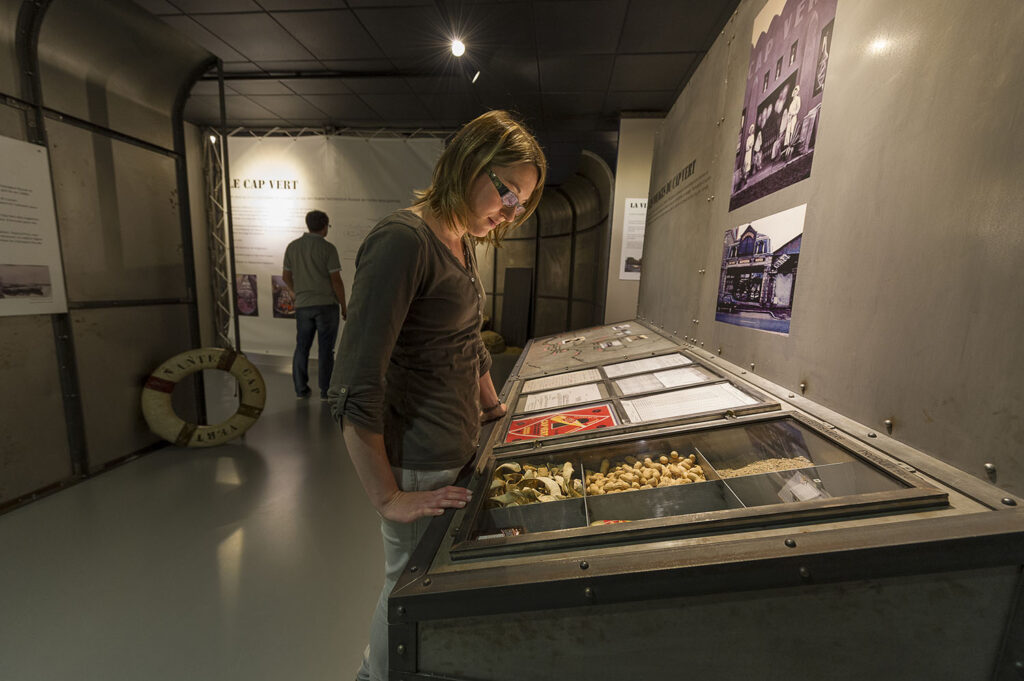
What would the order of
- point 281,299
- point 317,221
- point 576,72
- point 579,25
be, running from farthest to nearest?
point 281,299, point 317,221, point 576,72, point 579,25

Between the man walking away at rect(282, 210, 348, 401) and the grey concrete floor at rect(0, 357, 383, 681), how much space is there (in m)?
1.75

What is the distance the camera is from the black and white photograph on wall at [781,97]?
1.43m

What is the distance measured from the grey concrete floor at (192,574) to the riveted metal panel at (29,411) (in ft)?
0.57

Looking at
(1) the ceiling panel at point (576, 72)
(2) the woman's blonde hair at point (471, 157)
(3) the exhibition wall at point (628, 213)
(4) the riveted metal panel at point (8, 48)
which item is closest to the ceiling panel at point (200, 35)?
(4) the riveted metal panel at point (8, 48)

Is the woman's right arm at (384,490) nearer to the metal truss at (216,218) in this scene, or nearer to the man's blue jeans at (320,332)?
the man's blue jeans at (320,332)

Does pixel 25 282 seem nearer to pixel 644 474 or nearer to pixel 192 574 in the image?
pixel 192 574

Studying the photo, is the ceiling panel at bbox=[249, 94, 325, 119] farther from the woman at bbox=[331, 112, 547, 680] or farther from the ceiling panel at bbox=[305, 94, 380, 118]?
the woman at bbox=[331, 112, 547, 680]

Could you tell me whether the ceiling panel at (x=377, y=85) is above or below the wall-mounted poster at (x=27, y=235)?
above

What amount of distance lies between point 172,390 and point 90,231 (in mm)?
1204

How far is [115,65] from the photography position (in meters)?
2.95

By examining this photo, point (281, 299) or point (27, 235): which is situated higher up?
point (27, 235)

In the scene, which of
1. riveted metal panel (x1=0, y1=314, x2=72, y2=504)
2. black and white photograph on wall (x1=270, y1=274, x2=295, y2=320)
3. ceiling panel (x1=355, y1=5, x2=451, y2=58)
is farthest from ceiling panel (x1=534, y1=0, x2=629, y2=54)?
black and white photograph on wall (x1=270, y1=274, x2=295, y2=320)

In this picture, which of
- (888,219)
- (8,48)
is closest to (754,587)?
(888,219)

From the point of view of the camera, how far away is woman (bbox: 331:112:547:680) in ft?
2.89
